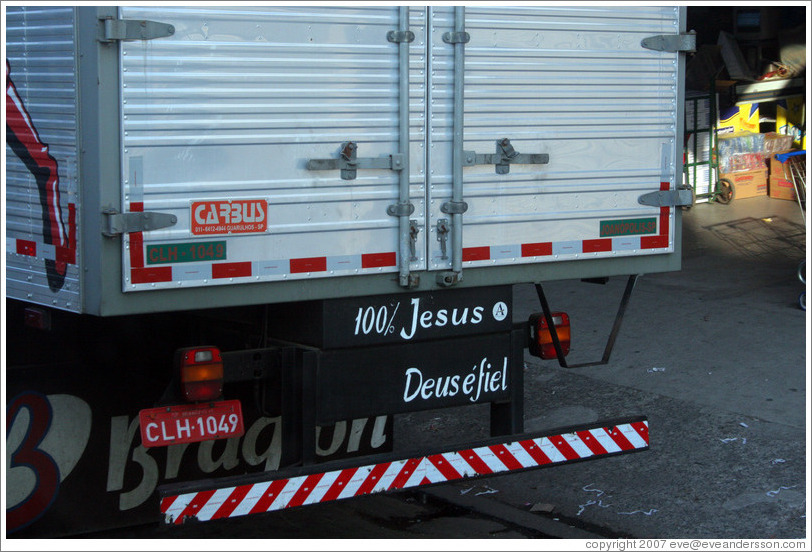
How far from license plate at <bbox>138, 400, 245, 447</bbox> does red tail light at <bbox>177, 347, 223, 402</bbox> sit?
65 millimetres

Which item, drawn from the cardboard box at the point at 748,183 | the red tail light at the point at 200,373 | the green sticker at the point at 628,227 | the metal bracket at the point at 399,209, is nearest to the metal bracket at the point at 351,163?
the metal bracket at the point at 399,209

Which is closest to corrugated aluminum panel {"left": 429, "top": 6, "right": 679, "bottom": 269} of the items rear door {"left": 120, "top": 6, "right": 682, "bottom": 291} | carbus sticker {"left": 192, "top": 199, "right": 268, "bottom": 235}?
rear door {"left": 120, "top": 6, "right": 682, "bottom": 291}

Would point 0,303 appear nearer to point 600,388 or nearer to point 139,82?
point 139,82

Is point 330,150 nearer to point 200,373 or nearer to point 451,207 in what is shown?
point 451,207

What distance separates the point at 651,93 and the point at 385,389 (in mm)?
2040

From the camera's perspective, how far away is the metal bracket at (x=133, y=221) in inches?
169

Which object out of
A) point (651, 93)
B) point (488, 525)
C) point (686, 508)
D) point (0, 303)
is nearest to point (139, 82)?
point (0, 303)

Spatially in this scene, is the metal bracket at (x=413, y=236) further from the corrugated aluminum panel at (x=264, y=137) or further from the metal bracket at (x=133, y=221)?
the metal bracket at (x=133, y=221)

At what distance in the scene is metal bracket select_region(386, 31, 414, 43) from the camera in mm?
4840

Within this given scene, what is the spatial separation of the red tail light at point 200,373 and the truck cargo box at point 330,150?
286mm

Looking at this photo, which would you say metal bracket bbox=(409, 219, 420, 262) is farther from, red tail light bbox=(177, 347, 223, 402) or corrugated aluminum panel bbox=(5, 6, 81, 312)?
corrugated aluminum panel bbox=(5, 6, 81, 312)

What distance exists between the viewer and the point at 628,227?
5602 millimetres

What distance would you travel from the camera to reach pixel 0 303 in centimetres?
466

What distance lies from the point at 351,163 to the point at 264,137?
0.41 meters
